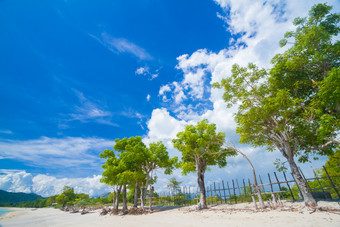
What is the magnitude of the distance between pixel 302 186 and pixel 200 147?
9.22m

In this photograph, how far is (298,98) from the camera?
13453 mm

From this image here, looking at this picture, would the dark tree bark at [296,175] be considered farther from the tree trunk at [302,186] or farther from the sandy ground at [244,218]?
the sandy ground at [244,218]

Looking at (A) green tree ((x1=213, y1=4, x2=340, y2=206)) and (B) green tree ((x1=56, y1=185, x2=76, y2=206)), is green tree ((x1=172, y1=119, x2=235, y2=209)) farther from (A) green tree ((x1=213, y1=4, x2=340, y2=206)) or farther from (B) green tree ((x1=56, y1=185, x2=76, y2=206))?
(B) green tree ((x1=56, y1=185, x2=76, y2=206))

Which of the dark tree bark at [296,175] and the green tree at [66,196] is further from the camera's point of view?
the green tree at [66,196]

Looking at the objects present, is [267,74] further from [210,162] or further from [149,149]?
[149,149]

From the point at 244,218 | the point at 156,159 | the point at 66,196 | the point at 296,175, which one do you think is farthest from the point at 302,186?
the point at 66,196

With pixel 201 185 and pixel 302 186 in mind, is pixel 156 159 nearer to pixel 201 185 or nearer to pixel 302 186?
pixel 201 185

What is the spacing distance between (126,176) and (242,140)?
1363 cm

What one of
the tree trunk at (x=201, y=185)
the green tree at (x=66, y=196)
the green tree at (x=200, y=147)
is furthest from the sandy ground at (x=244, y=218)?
the green tree at (x=66, y=196)

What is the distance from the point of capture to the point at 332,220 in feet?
23.0

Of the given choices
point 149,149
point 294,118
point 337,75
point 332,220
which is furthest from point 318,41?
point 149,149

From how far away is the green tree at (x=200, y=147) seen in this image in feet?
56.9

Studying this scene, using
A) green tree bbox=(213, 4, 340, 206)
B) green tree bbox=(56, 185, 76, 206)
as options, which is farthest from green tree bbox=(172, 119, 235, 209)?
green tree bbox=(56, 185, 76, 206)

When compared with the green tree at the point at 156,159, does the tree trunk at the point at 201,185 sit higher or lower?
lower
